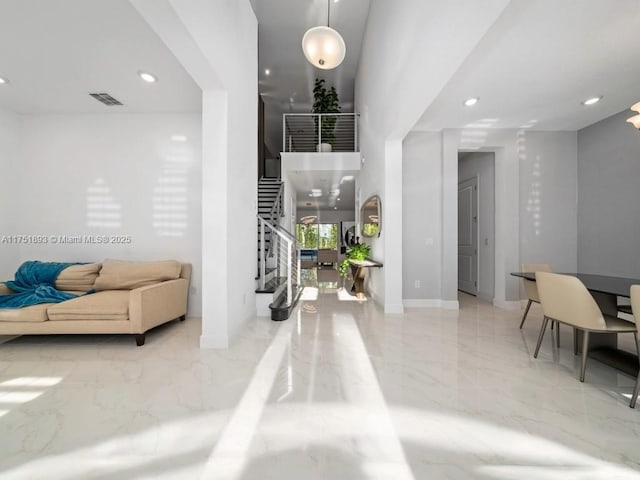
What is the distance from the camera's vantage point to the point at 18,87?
11.9ft

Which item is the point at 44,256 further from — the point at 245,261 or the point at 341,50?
the point at 341,50

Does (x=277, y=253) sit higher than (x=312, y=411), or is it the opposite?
(x=277, y=253)

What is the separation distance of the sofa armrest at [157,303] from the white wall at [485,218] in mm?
5344

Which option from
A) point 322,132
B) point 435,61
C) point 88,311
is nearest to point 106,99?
point 88,311

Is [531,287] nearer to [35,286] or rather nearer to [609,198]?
[609,198]

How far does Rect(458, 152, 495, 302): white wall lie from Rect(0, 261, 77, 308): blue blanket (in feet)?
21.6

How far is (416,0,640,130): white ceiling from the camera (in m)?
2.43

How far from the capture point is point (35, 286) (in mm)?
3730

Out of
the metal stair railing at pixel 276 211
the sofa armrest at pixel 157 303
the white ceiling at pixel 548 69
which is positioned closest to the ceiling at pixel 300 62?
the metal stair railing at pixel 276 211

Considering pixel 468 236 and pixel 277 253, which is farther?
pixel 468 236

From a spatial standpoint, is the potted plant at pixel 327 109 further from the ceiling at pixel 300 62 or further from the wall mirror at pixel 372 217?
the wall mirror at pixel 372 217

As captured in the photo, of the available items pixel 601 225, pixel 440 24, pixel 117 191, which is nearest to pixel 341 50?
pixel 440 24

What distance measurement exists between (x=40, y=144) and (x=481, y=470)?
633cm

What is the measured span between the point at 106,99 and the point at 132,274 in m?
2.43
